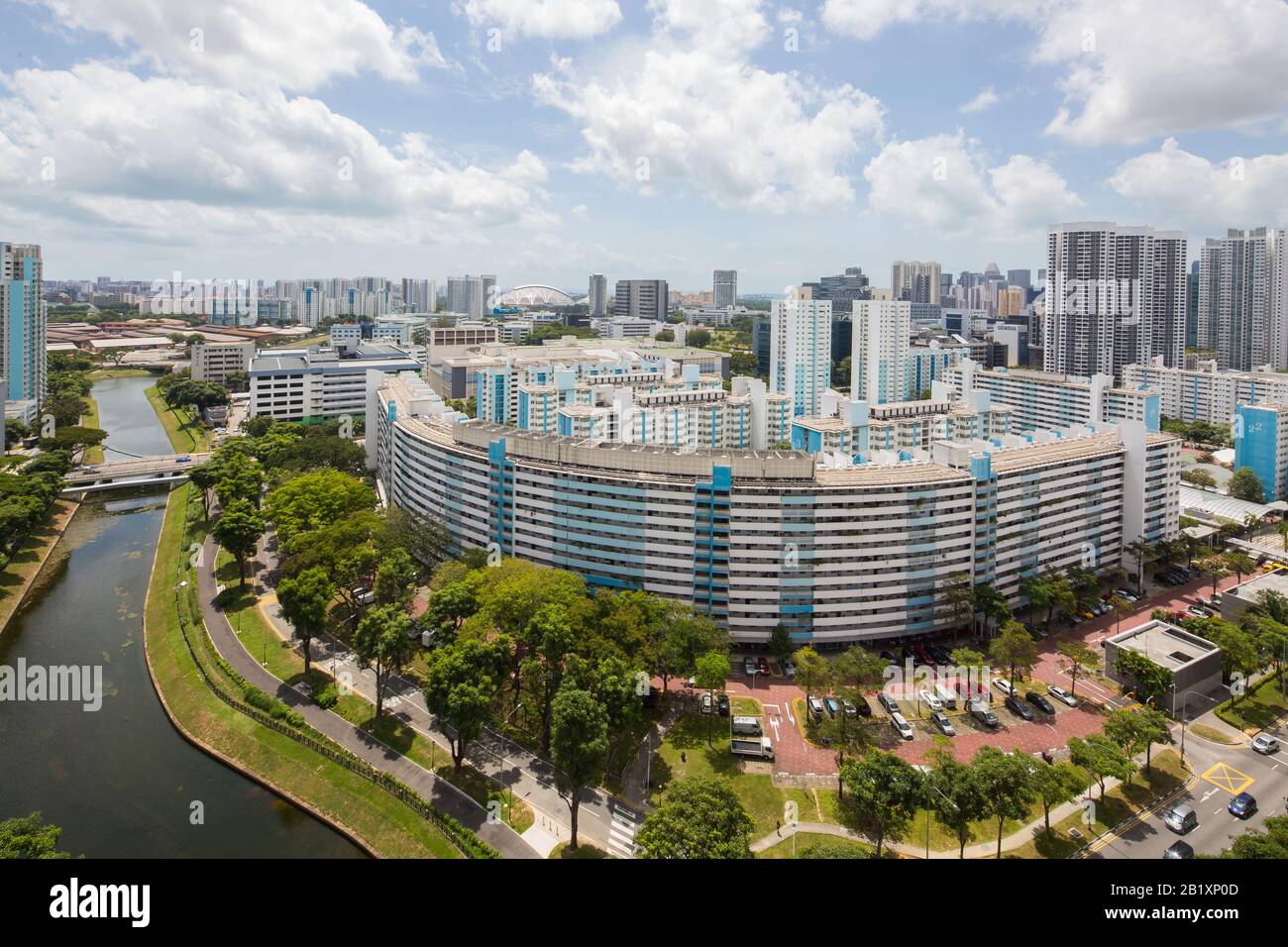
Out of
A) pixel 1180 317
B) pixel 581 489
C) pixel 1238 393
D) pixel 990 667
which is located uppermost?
Result: pixel 1180 317

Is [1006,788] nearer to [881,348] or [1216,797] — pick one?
[1216,797]

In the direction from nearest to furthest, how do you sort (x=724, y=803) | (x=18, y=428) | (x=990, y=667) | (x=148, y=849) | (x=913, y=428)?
1. (x=724, y=803)
2. (x=148, y=849)
3. (x=990, y=667)
4. (x=913, y=428)
5. (x=18, y=428)

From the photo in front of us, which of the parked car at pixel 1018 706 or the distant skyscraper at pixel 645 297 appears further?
the distant skyscraper at pixel 645 297

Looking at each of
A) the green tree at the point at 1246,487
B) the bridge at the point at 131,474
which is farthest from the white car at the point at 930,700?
the bridge at the point at 131,474

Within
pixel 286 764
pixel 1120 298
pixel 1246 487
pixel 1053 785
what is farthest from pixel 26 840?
pixel 1120 298

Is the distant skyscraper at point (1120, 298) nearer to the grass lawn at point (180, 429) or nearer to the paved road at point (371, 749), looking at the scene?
the paved road at point (371, 749)
